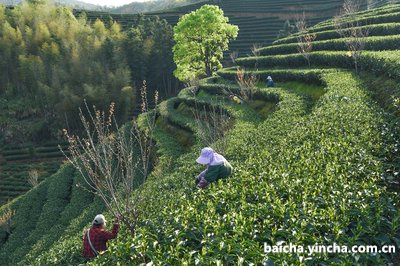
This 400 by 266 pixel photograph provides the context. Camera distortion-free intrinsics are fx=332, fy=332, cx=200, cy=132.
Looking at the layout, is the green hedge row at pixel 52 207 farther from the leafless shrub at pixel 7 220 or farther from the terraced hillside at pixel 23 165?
the terraced hillside at pixel 23 165

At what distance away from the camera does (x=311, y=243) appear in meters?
5.09

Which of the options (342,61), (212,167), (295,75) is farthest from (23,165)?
(212,167)

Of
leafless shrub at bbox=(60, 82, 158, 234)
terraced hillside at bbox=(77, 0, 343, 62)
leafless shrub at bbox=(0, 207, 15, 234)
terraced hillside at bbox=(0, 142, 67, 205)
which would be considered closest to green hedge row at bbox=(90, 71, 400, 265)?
leafless shrub at bbox=(60, 82, 158, 234)

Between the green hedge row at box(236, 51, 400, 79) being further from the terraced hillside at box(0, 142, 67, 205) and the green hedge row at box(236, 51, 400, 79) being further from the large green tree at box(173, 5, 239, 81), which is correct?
the terraced hillside at box(0, 142, 67, 205)

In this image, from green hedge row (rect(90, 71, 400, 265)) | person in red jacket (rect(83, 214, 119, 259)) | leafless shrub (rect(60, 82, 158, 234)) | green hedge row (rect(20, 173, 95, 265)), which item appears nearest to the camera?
green hedge row (rect(90, 71, 400, 265))

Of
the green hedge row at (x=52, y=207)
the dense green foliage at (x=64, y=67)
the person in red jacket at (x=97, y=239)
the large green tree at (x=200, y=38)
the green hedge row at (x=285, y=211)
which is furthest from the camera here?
the dense green foliage at (x=64, y=67)

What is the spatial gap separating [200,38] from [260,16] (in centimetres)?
4782

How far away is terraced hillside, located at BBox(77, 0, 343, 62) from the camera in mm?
70988

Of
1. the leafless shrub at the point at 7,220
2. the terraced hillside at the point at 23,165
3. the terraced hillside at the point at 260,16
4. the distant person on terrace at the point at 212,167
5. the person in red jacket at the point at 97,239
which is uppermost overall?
the terraced hillside at the point at 260,16

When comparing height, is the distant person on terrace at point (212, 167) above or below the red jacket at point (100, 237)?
above

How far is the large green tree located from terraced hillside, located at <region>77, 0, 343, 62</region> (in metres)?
27.7

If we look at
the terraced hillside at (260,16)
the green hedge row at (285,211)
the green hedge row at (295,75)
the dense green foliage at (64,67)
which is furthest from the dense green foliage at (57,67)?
the green hedge row at (285,211)

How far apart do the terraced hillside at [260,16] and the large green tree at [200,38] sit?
2767cm

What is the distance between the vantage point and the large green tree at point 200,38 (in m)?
37.4
